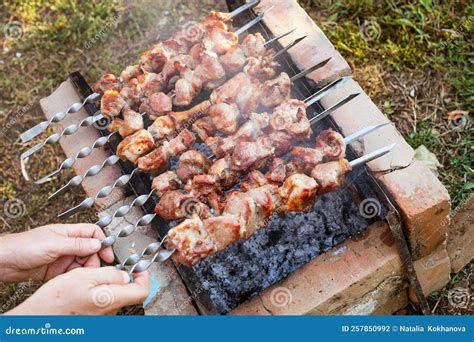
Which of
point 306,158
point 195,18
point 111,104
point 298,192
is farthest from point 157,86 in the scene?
point 195,18

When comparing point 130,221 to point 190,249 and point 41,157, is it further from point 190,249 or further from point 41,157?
point 41,157

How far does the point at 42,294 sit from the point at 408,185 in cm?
Result: 211

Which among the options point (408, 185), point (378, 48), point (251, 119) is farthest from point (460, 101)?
point (251, 119)

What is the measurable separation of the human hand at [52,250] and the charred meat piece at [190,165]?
59 centimetres

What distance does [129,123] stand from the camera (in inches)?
139

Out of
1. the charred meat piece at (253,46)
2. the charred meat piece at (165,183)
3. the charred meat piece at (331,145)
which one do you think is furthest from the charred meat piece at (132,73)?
the charred meat piece at (331,145)

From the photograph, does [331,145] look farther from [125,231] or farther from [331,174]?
[125,231]

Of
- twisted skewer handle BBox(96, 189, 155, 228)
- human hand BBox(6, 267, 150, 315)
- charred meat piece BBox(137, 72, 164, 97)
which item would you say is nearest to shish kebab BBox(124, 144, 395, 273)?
human hand BBox(6, 267, 150, 315)

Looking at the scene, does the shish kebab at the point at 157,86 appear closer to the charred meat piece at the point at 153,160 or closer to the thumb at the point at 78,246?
the charred meat piece at the point at 153,160

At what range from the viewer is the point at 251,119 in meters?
3.47

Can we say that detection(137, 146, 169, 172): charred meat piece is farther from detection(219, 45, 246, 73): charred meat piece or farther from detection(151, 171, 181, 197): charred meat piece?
detection(219, 45, 246, 73): charred meat piece

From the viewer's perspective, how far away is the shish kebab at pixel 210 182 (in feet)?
10.5

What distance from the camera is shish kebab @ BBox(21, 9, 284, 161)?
3605mm

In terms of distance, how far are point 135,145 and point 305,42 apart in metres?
1.37
